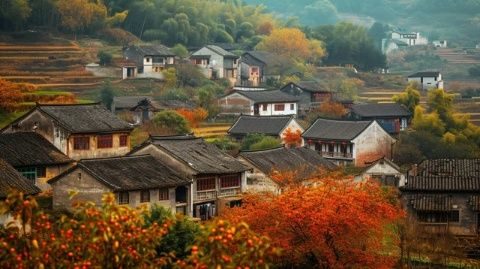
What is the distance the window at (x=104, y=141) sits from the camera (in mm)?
39125

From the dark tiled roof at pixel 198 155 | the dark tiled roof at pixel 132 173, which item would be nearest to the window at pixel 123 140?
the dark tiled roof at pixel 198 155

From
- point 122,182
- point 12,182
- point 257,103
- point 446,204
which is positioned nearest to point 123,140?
point 122,182

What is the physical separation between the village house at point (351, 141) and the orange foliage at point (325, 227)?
21730 millimetres

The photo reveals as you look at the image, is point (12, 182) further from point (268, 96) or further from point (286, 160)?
point (268, 96)

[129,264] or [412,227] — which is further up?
[129,264]

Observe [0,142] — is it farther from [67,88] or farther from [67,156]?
[67,88]

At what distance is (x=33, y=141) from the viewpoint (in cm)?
3659

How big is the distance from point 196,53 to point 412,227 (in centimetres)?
4682

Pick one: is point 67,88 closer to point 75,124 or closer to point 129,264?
point 75,124

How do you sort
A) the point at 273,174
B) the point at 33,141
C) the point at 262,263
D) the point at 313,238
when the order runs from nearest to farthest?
1. the point at 262,263
2. the point at 313,238
3. the point at 33,141
4. the point at 273,174

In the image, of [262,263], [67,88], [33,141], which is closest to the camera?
[262,263]

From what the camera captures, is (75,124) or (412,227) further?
(75,124)

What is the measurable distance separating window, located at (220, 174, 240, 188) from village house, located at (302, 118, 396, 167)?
14515 mm

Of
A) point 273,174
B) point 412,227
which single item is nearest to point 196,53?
point 273,174
